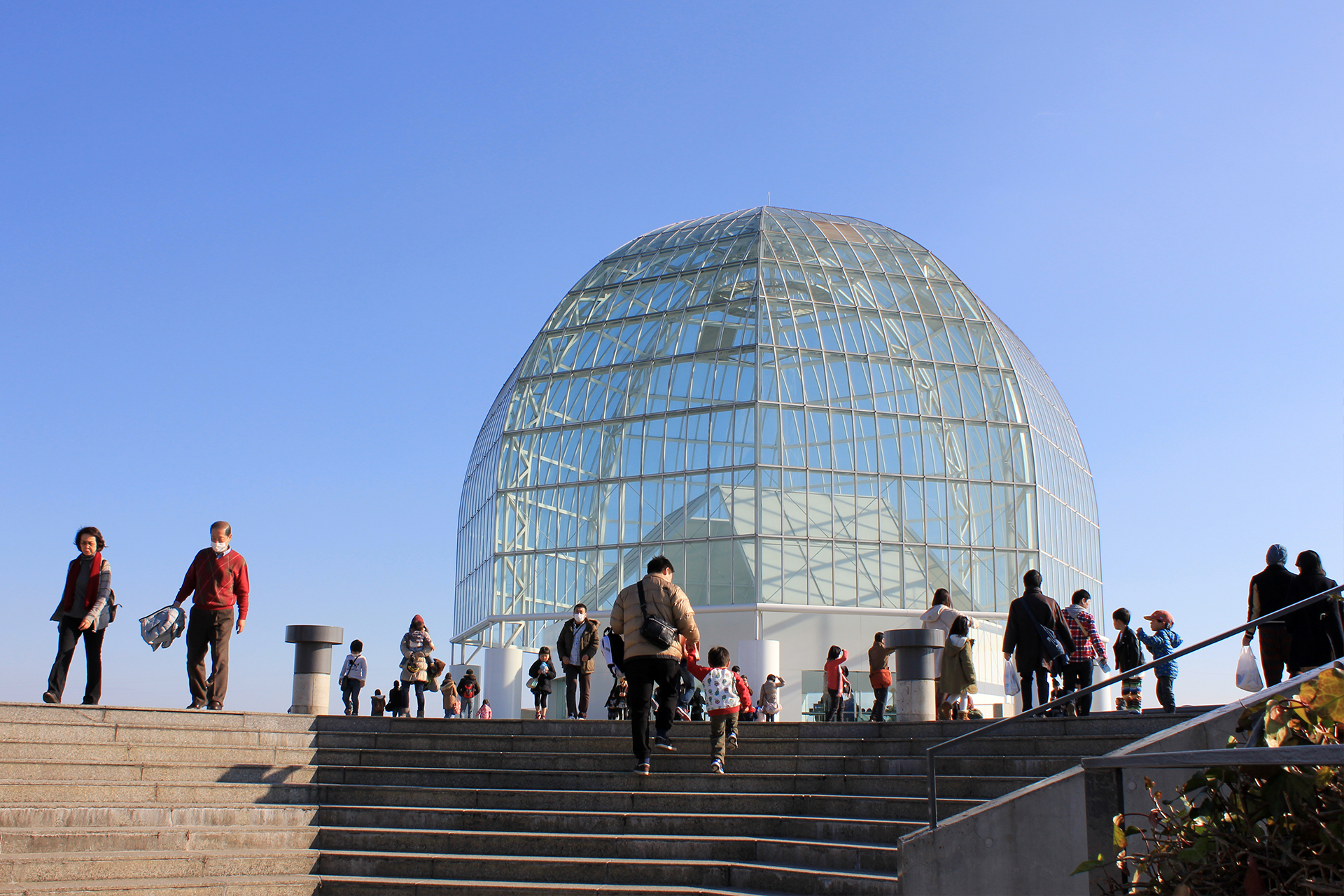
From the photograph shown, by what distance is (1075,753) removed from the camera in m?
9.70

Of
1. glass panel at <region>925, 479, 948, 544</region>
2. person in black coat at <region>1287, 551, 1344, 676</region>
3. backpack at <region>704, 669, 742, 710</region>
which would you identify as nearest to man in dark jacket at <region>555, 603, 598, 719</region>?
backpack at <region>704, 669, 742, 710</region>

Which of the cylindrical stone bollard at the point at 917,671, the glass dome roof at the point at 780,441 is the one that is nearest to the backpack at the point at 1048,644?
the cylindrical stone bollard at the point at 917,671

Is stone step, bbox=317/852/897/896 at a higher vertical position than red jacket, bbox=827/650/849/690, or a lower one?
lower

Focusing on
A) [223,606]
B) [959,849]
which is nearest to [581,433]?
[223,606]

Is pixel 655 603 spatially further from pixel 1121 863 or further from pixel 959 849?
pixel 1121 863

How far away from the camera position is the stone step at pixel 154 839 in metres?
8.44

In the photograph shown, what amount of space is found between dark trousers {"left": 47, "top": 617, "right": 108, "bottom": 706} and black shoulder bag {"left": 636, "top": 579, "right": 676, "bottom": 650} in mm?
5562

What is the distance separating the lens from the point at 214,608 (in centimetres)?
1162

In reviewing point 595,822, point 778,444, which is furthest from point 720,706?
point 778,444

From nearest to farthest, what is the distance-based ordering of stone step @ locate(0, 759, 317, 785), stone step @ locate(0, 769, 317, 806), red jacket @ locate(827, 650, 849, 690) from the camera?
stone step @ locate(0, 769, 317, 806), stone step @ locate(0, 759, 317, 785), red jacket @ locate(827, 650, 849, 690)

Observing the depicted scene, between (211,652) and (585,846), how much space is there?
5086mm

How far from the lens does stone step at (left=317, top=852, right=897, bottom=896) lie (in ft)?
27.9

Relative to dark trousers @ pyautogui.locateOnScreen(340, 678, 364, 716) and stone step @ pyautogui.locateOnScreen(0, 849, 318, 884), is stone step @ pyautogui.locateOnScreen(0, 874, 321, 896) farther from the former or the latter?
dark trousers @ pyautogui.locateOnScreen(340, 678, 364, 716)

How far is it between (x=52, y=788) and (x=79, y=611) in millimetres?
2390
